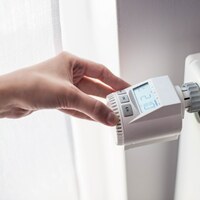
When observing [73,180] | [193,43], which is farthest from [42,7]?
[73,180]

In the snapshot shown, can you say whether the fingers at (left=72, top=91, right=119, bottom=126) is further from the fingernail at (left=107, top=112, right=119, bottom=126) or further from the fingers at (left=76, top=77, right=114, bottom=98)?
the fingers at (left=76, top=77, right=114, bottom=98)

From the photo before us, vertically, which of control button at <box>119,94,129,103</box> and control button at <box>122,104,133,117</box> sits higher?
control button at <box>119,94,129,103</box>

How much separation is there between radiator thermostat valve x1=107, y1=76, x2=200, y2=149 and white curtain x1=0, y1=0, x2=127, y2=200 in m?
0.11

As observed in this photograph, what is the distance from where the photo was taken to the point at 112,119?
1.58 feet

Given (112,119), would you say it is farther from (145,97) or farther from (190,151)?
(190,151)

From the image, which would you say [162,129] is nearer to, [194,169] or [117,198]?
[194,169]

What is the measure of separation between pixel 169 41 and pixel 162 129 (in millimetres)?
160

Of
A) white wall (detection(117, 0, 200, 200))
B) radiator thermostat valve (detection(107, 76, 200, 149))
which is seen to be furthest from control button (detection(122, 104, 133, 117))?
white wall (detection(117, 0, 200, 200))

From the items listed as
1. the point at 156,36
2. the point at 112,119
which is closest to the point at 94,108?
the point at 112,119

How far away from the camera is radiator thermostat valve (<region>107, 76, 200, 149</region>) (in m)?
0.48

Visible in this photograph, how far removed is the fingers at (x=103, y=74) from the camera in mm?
581

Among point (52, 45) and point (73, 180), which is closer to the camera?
point (52, 45)

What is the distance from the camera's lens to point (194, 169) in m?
0.58

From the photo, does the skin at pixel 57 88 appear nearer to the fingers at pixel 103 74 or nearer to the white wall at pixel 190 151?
the fingers at pixel 103 74
